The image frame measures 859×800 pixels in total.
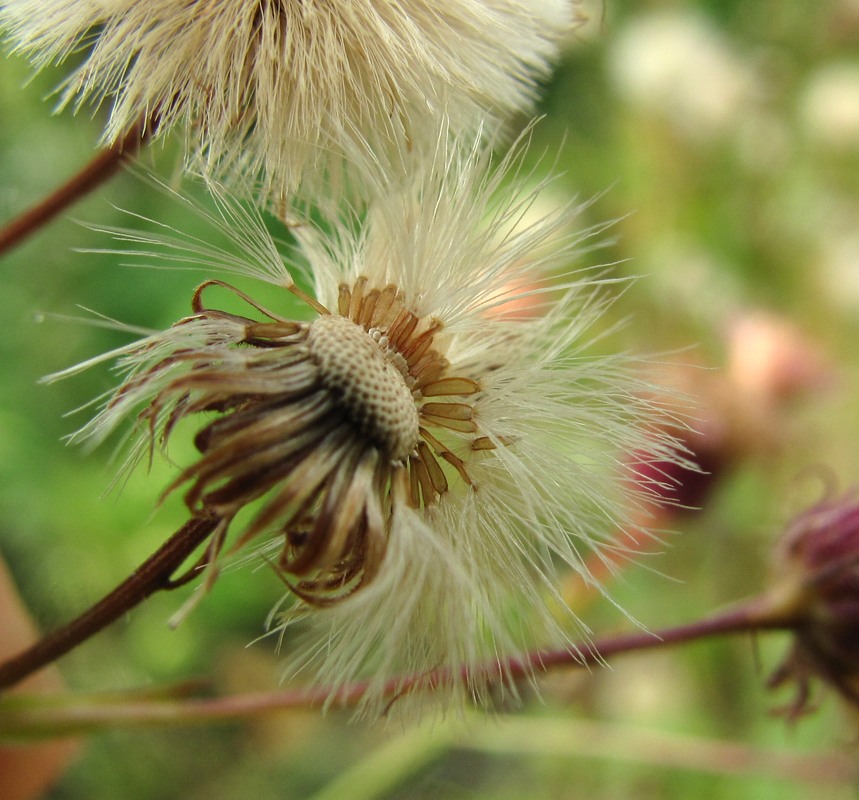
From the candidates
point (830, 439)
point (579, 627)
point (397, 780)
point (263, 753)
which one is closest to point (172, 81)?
point (579, 627)

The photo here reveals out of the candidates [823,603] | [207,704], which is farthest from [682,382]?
[207,704]

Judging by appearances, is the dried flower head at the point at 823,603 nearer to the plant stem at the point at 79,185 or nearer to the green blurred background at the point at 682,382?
the green blurred background at the point at 682,382

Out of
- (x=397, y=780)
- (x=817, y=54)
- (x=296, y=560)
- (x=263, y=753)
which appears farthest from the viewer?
(x=817, y=54)

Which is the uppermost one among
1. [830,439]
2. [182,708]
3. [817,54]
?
[817,54]

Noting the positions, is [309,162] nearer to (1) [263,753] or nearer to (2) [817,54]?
(1) [263,753]

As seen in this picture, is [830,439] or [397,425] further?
[830,439]

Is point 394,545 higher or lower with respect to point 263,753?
higher

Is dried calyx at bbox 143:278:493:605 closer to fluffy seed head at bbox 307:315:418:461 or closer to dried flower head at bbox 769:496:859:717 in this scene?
fluffy seed head at bbox 307:315:418:461

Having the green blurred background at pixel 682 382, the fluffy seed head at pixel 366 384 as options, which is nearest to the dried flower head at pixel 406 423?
the fluffy seed head at pixel 366 384
